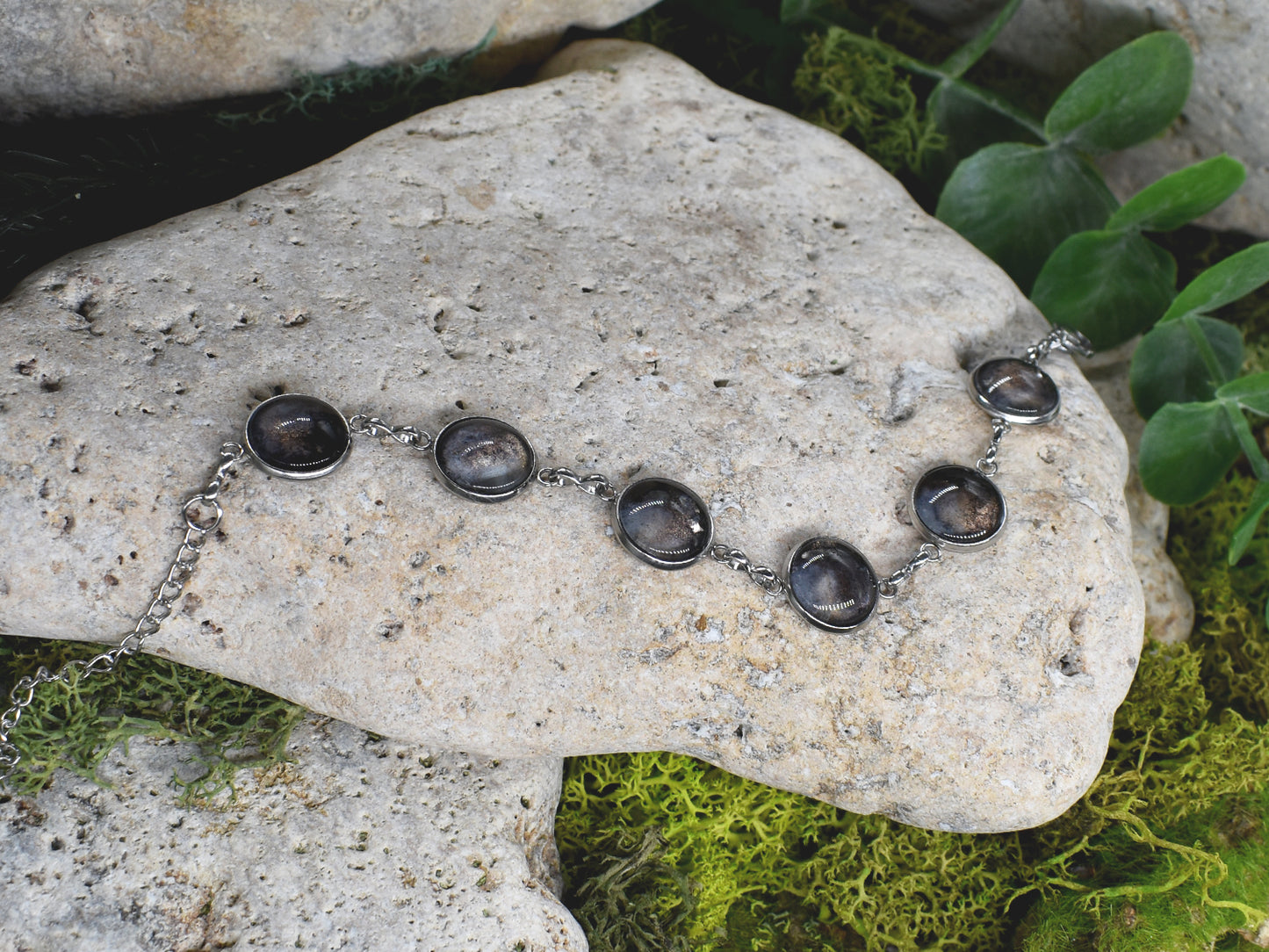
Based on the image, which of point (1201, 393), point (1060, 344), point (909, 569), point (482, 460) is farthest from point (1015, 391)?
point (482, 460)

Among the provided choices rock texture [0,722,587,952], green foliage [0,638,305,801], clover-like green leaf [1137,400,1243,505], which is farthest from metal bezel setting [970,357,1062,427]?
green foliage [0,638,305,801]

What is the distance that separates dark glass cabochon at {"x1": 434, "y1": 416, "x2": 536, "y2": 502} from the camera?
1.91 m

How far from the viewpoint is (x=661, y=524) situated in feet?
6.36

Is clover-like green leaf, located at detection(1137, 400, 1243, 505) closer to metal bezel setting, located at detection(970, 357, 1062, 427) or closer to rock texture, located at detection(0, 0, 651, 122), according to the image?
metal bezel setting, located at detection(970, 357, 1062, 427)

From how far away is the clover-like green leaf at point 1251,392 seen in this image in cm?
228

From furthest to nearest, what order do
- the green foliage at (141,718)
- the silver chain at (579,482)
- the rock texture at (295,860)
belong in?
the silver chain at (579,482) < the green foliage at (141,718) < the rock texture at (295,860)

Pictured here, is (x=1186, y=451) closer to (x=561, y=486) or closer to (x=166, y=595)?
(x=561, y=486)

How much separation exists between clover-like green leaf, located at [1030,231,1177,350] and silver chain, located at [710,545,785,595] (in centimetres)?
122

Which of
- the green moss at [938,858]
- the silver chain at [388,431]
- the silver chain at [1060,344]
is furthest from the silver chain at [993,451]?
the silver chain at [388,431]

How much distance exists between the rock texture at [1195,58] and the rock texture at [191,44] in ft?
5.55

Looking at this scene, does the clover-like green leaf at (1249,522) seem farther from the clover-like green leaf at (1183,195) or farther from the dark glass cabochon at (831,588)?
the dark glass cabochon at (831,588)

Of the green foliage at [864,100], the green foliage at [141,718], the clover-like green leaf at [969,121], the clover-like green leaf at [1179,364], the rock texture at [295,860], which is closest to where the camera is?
the rock texture at [295,860]

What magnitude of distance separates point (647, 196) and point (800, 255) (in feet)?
1.36

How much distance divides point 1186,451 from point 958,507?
0.79 m
